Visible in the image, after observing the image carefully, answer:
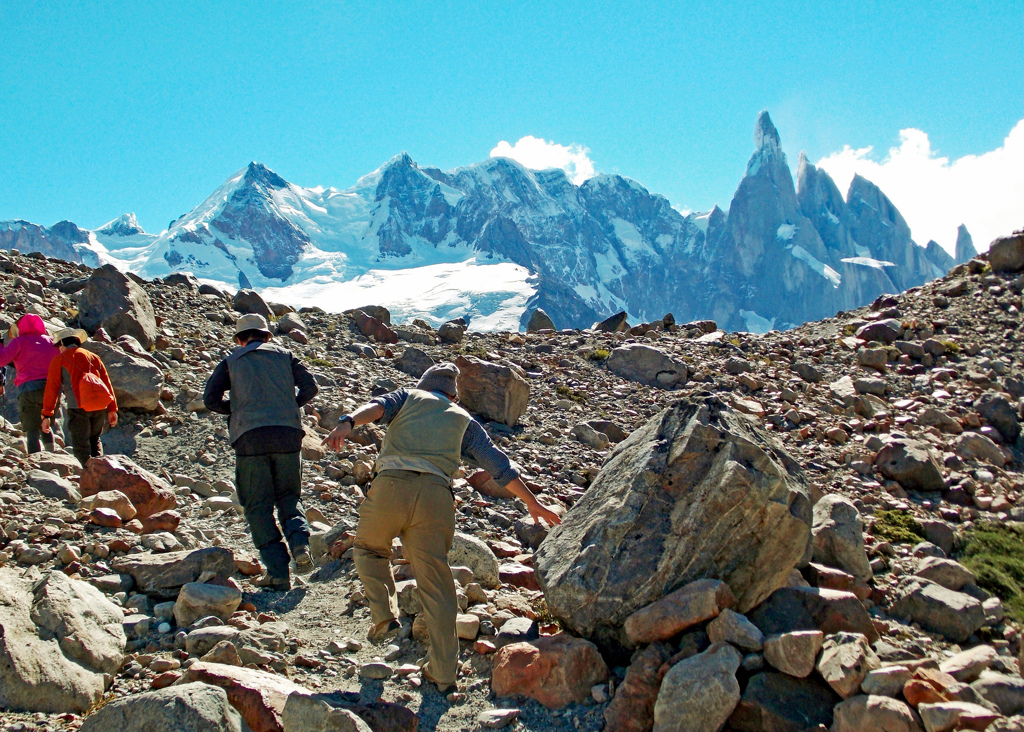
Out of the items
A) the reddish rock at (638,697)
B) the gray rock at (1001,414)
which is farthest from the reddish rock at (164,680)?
the gray rock at (1001,414)

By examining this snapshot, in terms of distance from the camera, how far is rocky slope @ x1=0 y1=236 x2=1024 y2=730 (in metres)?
3.87

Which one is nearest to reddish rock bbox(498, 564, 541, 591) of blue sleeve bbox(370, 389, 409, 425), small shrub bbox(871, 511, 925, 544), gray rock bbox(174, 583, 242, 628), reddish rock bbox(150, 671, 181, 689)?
blue sleeve bbox(370, 389, 409, 425)

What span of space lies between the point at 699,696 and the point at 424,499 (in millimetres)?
2204

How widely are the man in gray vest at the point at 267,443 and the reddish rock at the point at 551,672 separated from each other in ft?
8.25

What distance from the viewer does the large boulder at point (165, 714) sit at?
125 inches

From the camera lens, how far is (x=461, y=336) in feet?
58.3

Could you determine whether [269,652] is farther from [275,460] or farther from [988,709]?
[988,709]

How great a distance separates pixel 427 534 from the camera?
4.68 m

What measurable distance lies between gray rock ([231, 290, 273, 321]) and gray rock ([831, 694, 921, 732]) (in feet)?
48.7

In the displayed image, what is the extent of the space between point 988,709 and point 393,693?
362 centimetres

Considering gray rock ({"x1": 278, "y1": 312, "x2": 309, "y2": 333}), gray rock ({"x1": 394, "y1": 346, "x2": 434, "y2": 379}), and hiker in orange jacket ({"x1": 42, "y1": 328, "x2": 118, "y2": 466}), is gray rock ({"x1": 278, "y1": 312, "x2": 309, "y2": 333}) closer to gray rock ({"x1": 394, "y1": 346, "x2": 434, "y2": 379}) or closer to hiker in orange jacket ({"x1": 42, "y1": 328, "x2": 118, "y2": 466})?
gray rock ({"x1": 394, "y1": 346, "x2": 434, "y2": 379})

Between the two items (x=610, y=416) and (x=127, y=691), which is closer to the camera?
(x=127, y=691)

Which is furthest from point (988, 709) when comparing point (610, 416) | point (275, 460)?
point (610, 416)

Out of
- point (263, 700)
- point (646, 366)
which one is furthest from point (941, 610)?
point (646, 366)
